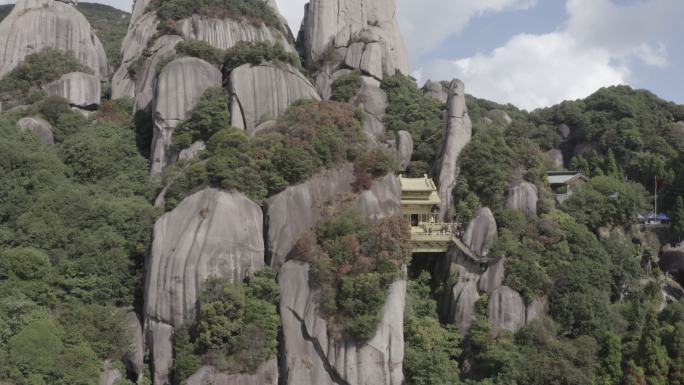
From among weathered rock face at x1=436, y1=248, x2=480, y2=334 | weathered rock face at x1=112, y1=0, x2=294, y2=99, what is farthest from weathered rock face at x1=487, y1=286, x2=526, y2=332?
weathered rock face at x1=112, y1=0, x2=294, y2=99

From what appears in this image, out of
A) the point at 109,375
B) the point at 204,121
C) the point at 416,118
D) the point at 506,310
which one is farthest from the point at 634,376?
the point at 204,121

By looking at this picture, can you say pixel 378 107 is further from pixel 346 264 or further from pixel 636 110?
pixel 636 110

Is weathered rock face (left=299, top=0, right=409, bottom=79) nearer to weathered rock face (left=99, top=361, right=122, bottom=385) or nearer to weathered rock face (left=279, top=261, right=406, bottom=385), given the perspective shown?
weathered rock face (left=279, top=261, right=406, bottom=385)

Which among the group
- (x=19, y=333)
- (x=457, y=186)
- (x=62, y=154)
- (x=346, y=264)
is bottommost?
(x=19, y=333)

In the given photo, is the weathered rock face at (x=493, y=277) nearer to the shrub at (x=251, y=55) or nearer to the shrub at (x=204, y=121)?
the shrub at (x=204, y=121)

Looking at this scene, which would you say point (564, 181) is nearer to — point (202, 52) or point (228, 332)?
point (202, 52)

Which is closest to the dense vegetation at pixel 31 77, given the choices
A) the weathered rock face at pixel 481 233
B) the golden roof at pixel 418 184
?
the golden roof at pixel 418 184

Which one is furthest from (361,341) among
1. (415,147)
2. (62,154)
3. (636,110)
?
(636,110)
